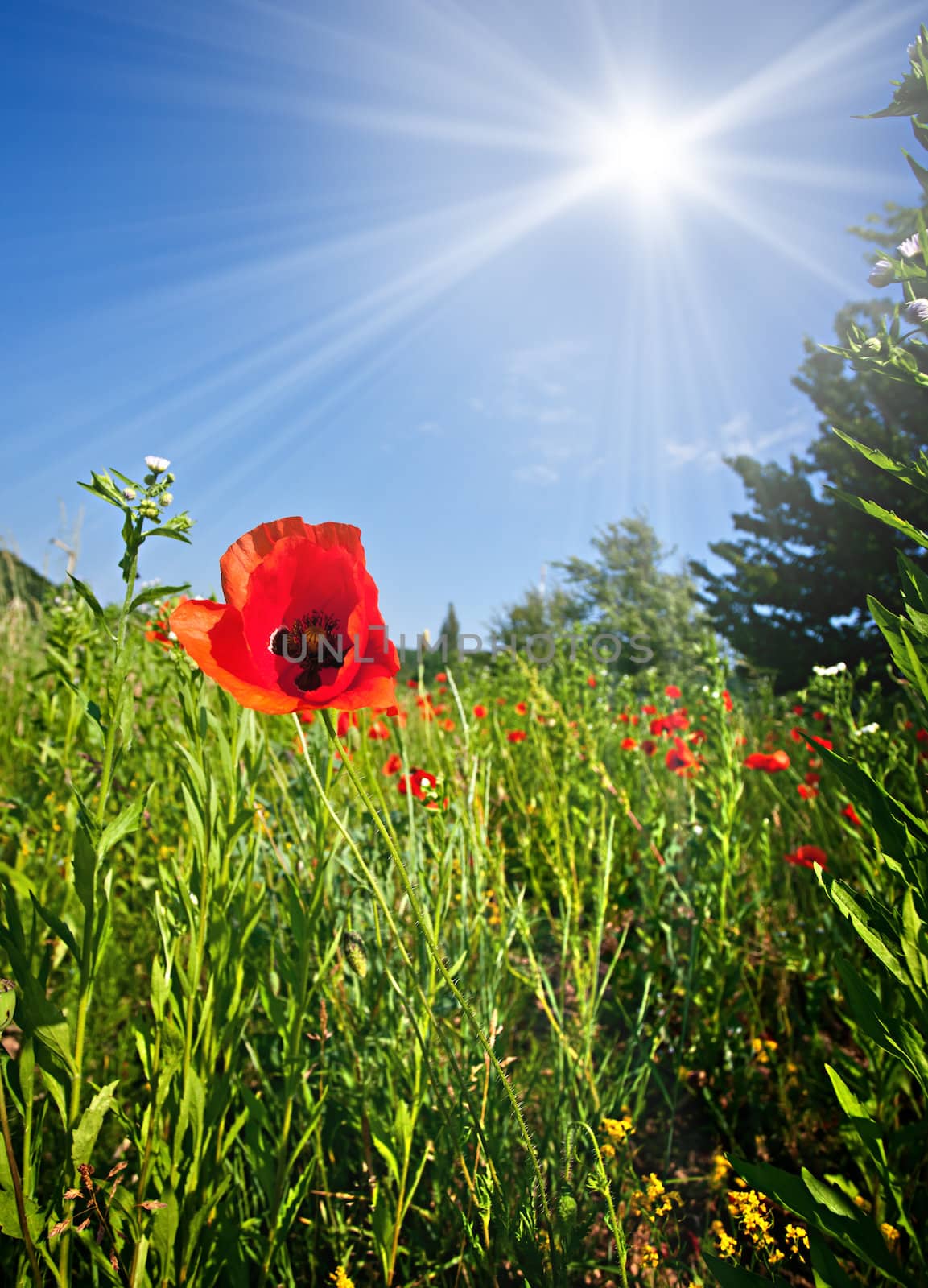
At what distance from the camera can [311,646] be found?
739 mm

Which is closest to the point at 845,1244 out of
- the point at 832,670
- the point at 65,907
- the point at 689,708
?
the point at 65,907

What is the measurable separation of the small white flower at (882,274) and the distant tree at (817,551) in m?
11.0

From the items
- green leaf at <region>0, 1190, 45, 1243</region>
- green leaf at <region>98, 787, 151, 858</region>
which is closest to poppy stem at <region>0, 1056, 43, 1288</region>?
green leaf at <region>0, 1190, 45, 1243</region>

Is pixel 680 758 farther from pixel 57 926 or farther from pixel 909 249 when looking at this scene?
pixel 57 926

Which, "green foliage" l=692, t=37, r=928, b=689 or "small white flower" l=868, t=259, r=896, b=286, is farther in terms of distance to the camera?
"green foliage" l=692, t=37, r=928, b=689

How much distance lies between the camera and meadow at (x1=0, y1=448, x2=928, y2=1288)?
78 centimetres

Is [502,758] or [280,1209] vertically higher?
[502,758]

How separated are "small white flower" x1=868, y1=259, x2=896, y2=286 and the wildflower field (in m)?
0.01

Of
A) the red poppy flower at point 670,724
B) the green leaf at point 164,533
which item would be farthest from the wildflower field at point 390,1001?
the red poppy flower at point 670,724

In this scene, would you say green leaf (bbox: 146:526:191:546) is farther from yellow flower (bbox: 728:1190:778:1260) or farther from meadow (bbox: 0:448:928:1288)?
yellow flower (bbox: 728:1190:778:1260)

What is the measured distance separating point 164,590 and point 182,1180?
0.81m

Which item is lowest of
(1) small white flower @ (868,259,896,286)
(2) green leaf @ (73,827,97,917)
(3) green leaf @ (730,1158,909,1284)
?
(3) green leaf @ (730,1158,909,1284)

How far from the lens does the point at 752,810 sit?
11.3ft

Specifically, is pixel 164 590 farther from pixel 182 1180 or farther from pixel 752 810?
pixel 752 810
